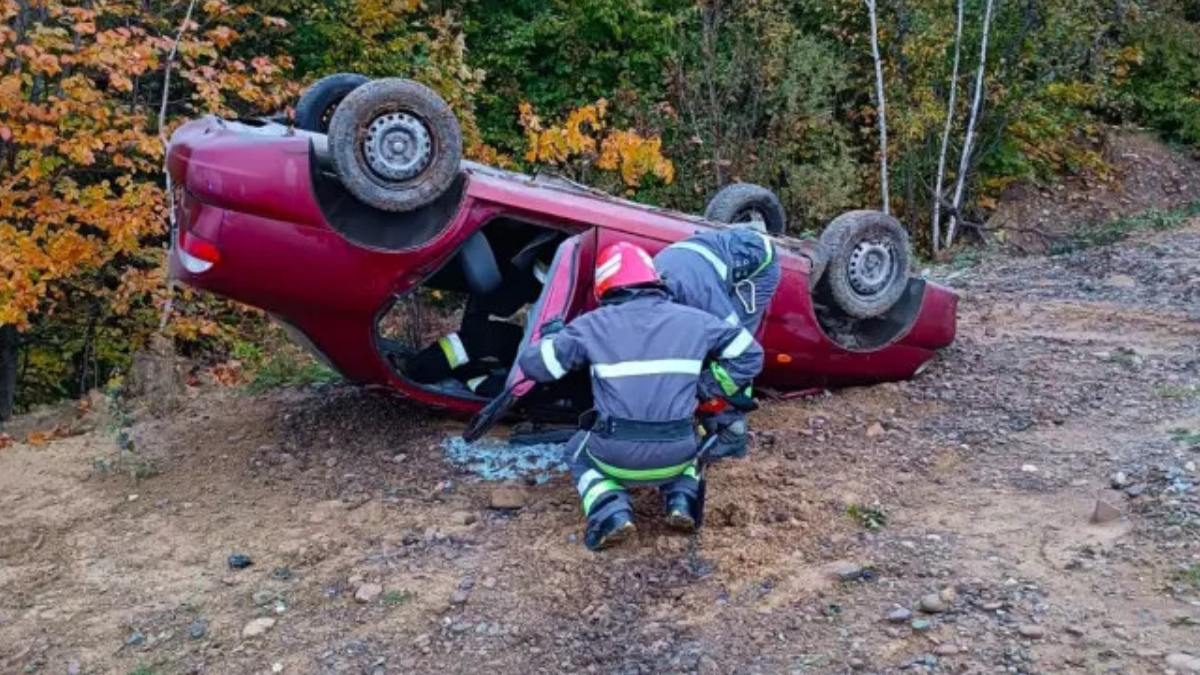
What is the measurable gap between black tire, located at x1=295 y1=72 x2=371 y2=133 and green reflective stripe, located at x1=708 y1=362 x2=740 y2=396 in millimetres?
2174

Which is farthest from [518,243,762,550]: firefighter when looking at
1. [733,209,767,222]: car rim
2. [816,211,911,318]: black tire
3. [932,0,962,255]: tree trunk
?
[932,0,962,255]: tree trunk

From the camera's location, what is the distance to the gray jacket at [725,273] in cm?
479

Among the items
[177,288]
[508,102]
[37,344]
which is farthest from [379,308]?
[508,102]

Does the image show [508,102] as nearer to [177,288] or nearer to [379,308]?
[177,288]

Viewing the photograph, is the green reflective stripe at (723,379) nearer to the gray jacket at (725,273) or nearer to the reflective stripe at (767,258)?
the gray jacket at (725,273)

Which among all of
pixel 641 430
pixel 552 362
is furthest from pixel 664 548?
pixel 552 362

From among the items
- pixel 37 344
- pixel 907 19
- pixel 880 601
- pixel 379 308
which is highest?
pixel 907 19

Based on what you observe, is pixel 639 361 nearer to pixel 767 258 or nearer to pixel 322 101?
pixel 767 258

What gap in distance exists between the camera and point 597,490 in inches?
167

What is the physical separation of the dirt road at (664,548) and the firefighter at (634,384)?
196 millimetres

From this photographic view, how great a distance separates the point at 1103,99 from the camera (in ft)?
37.8

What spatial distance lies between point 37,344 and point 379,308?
6.35m

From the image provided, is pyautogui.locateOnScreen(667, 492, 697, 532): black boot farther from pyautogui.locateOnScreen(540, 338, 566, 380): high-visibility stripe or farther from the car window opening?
the car window opening

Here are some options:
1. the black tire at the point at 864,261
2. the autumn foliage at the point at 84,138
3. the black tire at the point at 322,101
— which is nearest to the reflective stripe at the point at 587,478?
the black tire at the point at 864,261
